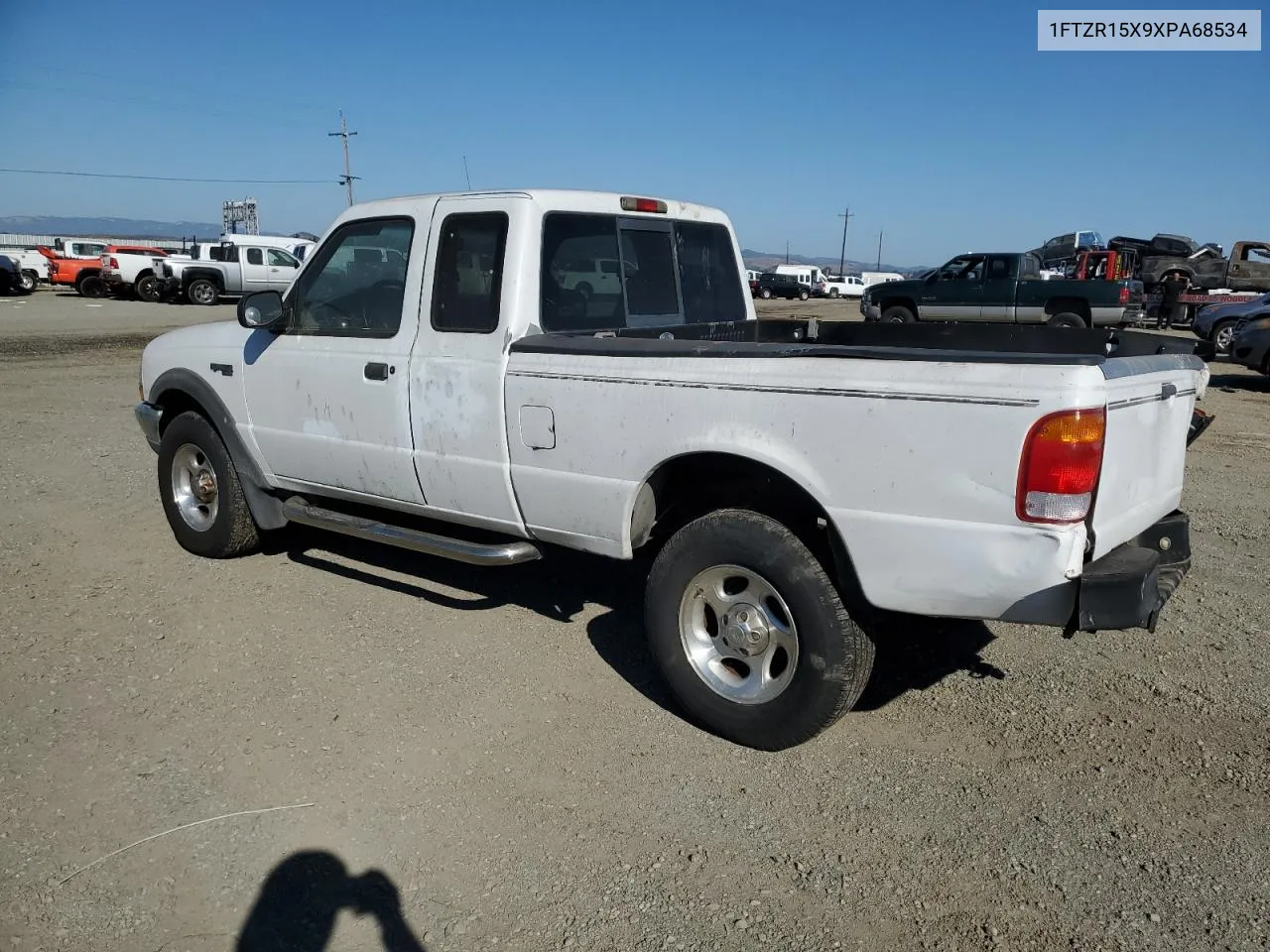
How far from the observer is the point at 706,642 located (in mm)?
3830

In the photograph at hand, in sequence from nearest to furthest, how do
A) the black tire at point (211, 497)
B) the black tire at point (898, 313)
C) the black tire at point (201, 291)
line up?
the black tire at point (211, 497)
the black tire at point (898, 313)
the black tire at point (201, 291)

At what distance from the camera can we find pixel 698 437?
356 centimetres

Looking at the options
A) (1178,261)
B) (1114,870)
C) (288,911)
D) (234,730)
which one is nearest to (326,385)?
(234,730)

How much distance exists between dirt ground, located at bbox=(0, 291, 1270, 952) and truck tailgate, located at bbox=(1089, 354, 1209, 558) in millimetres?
933

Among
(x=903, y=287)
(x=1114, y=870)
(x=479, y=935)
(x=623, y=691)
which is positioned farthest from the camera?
(x=903, y=287)

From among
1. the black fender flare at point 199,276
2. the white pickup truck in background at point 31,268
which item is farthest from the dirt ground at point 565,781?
the white pickup truck in background at point 31,268

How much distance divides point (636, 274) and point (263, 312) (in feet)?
6.32

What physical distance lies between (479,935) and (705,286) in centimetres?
346

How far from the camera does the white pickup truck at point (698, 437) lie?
2.99 metres

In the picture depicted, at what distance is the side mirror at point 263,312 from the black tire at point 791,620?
100 inches

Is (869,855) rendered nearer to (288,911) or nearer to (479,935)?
(479,935)

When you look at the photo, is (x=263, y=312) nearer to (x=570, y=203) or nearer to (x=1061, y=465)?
(x=570, y=203)

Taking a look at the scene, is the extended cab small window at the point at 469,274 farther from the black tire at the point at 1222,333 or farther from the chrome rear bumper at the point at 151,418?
the black tire at the point at 1222,333

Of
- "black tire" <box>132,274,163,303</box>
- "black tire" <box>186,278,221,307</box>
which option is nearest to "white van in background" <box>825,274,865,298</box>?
"black tire" <box>186,278,221,307</box>
